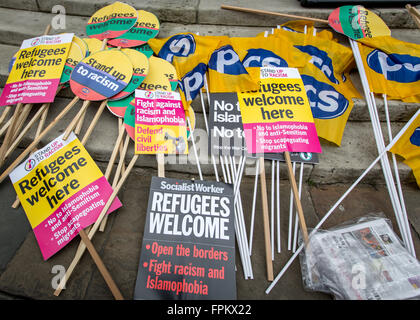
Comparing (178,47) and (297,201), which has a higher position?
(178,47)

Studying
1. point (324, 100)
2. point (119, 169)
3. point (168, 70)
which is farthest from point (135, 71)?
point (324, 100)

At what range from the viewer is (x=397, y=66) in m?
2.37

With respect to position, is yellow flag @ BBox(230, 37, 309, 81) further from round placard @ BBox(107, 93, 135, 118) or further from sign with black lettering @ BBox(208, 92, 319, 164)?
round placard @ BBox(107, 93, 135, 118)

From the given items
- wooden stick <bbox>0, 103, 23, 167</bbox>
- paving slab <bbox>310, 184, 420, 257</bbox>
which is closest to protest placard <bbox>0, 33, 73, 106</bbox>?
wooden stick <bbox>0, 103, 23, 167</bbox>

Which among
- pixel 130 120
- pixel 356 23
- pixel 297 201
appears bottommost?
pixel 297 201

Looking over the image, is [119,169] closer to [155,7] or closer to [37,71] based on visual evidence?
[37,71]

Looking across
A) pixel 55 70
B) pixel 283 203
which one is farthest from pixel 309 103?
pixel 55 70

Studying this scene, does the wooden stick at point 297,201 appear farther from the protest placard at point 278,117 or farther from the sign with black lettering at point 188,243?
the sign with black lettering at point 188,243

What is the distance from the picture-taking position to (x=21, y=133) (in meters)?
2.08

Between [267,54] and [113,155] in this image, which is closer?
[113,155]

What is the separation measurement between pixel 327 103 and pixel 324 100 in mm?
38
